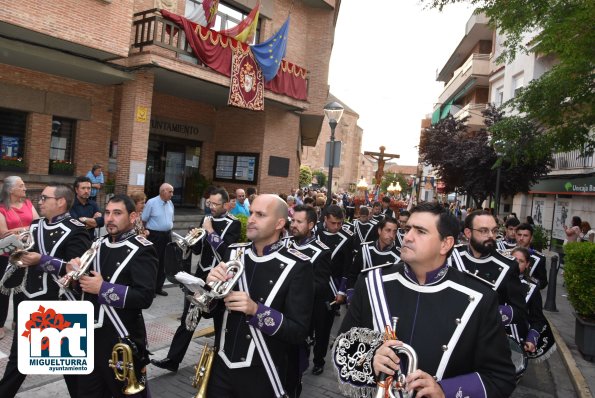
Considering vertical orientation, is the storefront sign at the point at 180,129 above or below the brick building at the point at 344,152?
below

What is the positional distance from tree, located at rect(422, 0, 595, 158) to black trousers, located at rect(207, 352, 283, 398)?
718 cm

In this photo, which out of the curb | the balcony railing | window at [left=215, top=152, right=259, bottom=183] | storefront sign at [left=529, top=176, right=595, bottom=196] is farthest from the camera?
the balcony railing

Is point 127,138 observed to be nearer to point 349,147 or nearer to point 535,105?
point 535,105

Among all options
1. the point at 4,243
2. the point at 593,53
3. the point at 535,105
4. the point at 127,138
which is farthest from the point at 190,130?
the point at 4,243

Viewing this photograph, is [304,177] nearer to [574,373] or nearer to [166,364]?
[574,373]

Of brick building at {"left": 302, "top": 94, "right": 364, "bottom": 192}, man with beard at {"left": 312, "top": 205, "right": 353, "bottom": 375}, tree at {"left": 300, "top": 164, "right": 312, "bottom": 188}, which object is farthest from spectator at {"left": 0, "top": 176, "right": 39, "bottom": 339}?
brick building at {"left": 302, "top": 94, "right": 364, "bottom": 192}

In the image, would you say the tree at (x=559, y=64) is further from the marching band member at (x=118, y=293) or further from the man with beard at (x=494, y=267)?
the marching band member at (x=118, y=293)

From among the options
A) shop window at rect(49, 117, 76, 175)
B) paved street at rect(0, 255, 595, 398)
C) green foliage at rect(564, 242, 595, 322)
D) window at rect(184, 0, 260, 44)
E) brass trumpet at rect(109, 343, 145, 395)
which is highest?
window at rect(184, 0, 260, 44)

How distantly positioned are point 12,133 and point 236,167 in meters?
8.15

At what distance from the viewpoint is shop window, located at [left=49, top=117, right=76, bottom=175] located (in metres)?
14.8

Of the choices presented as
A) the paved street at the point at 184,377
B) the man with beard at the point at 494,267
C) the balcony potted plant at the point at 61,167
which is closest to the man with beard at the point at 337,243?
the paved street at the point at 184,377

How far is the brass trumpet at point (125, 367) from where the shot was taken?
133 inches

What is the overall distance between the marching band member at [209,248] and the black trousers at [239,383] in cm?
207

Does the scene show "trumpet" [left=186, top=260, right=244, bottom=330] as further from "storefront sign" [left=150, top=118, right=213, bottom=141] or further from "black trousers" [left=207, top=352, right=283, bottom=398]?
"storefront sign" [left=150, top=118, right=213, bottom=141]
